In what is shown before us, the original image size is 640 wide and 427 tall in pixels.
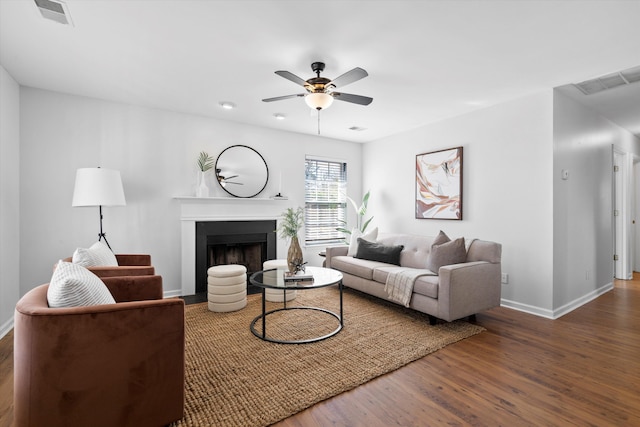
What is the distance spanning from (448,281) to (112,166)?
402cm

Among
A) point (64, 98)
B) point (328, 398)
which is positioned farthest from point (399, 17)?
point (64, 98)

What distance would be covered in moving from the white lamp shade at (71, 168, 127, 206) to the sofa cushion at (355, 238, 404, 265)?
9.64 ft

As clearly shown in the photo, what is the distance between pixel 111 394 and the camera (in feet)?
4.81

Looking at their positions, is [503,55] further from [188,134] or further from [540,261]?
[188,134]

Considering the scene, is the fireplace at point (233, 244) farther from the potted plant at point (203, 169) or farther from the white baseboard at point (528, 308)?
the white baseboard at point (528, 308)

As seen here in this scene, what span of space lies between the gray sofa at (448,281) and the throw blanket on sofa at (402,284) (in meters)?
0.05

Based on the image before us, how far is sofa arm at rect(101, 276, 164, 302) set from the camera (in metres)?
2.28

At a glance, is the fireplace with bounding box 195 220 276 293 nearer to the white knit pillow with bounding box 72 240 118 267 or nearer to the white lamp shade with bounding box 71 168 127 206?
the white lamp shade with bounding box 71 168 127 206

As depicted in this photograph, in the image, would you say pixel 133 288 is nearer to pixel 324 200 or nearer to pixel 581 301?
pixel 324 200

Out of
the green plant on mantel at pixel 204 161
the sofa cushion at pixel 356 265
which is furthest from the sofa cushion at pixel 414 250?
the green plant on mantel at pixel 204 161

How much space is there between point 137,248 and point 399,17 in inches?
151

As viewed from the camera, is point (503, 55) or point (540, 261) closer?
point (503, 55)

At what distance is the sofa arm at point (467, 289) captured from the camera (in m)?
2.87

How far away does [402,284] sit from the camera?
3.26 meters
